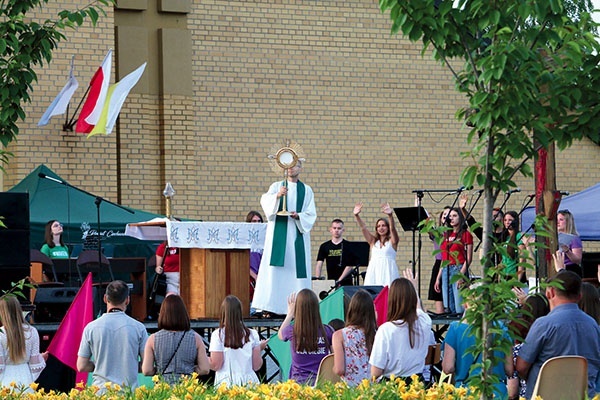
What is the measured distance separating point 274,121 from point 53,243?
6.17 m

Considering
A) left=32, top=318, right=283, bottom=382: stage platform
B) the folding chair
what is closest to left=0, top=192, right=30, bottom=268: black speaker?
left=32, top=318, right=283, bottom=382: stage platform

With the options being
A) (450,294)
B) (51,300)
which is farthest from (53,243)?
(450,294)

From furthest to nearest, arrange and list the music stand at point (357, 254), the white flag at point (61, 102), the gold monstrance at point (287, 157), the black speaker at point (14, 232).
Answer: the white flag at point (61, 102)
the music stand at point (357, 254)
the gold monstrance at point (287, 157)
the black speaker at point (14, 232)

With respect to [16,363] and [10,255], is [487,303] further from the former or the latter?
[10,255]

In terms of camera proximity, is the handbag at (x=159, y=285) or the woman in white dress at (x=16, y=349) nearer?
the woman in white dress at (x=16, y=349)

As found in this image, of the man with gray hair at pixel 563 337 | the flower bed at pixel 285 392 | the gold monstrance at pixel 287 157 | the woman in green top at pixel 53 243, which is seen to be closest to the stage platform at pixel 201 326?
the gold monstrance at pixel 287 157

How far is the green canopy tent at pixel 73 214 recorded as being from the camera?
58.5 ft

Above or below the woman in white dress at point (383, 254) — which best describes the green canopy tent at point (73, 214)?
above

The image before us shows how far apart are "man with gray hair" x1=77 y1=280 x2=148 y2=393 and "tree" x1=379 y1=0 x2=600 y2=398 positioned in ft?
11.5

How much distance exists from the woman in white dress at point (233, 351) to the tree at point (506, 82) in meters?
3.20

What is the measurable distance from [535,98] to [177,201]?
546 inches

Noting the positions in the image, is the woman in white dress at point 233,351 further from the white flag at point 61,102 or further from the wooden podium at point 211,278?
the white flag at point 61,102

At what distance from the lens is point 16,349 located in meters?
9.41

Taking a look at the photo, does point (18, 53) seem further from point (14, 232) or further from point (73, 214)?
point (73, 214)
